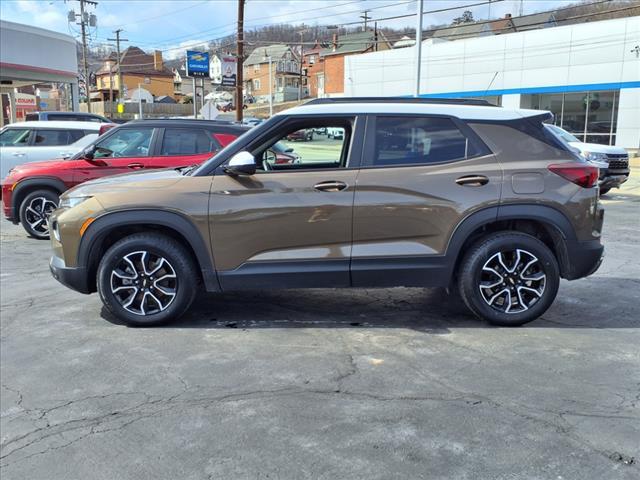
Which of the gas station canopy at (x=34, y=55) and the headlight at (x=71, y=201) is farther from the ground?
the gas station canopy at (x=34, y=55)

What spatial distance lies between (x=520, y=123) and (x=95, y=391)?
→ 3.88 metres

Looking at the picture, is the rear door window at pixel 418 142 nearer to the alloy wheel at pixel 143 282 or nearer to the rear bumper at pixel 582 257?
the rear bumper at pixel 582 257

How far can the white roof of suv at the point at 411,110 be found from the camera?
16.1 feet

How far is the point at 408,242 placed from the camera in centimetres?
483

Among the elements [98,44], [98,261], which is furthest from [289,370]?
[98,44]

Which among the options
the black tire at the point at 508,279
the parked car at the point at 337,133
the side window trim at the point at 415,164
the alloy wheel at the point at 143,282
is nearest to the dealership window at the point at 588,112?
the black tire at the point at 508,279

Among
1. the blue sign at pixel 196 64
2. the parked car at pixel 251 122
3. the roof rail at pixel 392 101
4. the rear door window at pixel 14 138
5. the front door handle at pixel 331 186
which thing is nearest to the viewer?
the front door handle at pixel 331 186

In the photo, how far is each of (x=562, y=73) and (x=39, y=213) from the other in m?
30.6

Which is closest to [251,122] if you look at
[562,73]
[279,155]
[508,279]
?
[562,73]

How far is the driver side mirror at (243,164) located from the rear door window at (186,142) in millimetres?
4465

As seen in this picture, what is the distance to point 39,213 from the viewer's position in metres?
9.30

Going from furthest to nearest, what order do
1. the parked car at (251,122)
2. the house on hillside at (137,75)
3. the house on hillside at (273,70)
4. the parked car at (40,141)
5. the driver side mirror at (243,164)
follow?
the house on hillside at (273,70)
the house on hillside at (137,75)
the parked car at (40,141)
the parked car at (251,122)
the driver side mirror at (243,164)

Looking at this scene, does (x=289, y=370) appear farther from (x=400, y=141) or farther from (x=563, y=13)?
Result: (x=563, y=13)

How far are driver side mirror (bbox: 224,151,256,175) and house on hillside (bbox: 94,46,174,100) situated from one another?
96.0 metres
